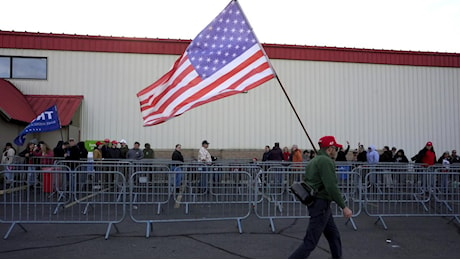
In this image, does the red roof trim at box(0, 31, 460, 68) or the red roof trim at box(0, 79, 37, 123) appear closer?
the red roof trim at box(0, 79, 37, 123)

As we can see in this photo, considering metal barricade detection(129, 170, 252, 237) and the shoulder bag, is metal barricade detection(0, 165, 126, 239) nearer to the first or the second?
metal barricade detection(129, 170, 252, 237)

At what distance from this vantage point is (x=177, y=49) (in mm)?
18828

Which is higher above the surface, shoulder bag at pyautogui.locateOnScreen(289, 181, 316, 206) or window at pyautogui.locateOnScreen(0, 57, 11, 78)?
window at pyautogui.locateOnScreen(0, 57, 11, 78)

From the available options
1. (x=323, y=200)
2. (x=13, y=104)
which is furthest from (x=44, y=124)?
(x=323, y=200)

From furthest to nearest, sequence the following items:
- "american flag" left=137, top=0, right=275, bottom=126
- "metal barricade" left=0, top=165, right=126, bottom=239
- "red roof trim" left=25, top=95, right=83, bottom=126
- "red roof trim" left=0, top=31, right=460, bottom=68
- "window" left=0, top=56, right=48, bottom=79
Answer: "window" left=0, top=56, right=48, bottom=79 → "red roof trim" left=0, top=31, right=460, bottom=68 → "red roof trim" left=25, top=95, right=83, bottom=126 → "metal barricade" left=0, top=165, right=126, bottom=239 → "american flag" left=137, top=0, right=275, bottom=126

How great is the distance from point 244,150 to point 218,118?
2.02m

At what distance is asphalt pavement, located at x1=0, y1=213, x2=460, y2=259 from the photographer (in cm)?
600

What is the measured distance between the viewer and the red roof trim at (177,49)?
709 inches

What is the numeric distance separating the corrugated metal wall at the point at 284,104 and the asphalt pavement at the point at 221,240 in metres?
10.7

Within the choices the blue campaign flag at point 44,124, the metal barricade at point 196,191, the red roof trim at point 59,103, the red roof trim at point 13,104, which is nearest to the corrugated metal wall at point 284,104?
the red roof trim at point 59,103

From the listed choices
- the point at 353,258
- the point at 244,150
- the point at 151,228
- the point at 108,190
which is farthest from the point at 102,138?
the point at 353,258

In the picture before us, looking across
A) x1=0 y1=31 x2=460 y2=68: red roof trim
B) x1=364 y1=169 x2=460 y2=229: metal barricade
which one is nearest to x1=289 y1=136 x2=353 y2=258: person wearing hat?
x1=364 y1=169 x2=460 y2=229: metal barricade

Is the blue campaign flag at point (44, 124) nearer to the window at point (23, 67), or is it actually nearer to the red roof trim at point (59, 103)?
the red roof trim at point (59, 103)

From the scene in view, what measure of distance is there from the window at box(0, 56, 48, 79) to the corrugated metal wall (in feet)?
0.93
